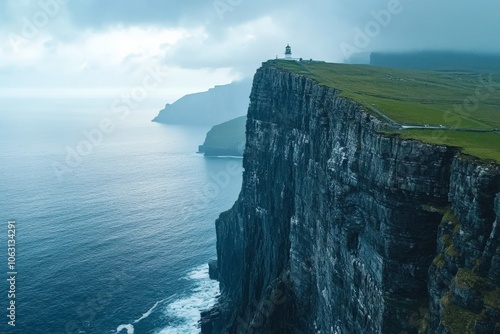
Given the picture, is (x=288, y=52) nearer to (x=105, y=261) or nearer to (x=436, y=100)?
(x=436, y=100)

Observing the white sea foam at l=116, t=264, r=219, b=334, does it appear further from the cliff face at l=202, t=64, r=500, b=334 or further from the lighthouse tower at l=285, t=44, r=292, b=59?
the lighthouse tower at l=285, t=44, r=292, b=59

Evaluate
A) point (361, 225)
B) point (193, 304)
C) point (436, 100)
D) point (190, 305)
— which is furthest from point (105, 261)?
point (361, 225)

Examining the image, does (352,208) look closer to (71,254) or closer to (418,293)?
(418,293)

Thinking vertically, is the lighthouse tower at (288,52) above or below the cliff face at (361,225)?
above

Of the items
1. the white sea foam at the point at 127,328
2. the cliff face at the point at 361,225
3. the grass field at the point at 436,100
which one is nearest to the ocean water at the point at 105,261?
the white sea foam at the point at 127,328

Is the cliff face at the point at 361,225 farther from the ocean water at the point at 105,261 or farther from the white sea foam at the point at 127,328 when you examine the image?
the ocean water at the point at 105,261

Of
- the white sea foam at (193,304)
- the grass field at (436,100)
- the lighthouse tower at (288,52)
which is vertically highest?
the lighthouse tower at (288,52)

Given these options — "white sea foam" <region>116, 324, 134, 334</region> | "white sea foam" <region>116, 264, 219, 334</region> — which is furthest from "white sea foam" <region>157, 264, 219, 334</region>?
"white sea foam" <region>116, 324, 134, 334</region>
